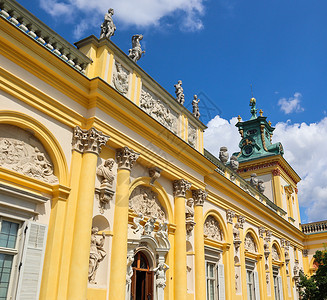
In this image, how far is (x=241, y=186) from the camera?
74.0ft

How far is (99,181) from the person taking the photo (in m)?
11.5

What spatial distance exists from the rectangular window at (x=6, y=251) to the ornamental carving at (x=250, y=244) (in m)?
15.5

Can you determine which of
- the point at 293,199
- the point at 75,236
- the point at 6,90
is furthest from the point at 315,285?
the point at 6,90

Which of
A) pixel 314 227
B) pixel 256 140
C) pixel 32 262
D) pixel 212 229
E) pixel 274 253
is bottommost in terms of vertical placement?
pixel 32 262

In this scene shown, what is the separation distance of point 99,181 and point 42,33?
470 centimetres

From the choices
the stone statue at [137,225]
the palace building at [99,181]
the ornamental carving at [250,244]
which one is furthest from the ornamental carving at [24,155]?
the ornamental carving at [250,244]

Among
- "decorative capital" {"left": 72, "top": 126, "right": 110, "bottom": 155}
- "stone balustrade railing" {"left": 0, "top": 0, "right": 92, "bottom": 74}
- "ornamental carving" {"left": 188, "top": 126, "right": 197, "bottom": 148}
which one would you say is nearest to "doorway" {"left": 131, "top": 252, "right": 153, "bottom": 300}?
"decorative capital" {"left": 72, "top": 126, "right": 110, "bottom": 155}

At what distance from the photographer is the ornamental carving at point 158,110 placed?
13.8m

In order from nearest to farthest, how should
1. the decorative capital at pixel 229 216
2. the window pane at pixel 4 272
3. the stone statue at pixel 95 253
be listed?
the window pane at pixel 4 272 < the stone statue at pixel 95 253 < the decorative capital at pixel 229 216

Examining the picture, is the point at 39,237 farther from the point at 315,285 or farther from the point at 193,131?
the point at 315,285

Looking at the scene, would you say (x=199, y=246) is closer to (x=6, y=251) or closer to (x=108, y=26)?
(x=6, y=251)

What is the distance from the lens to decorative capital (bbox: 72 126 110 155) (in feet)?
36.1

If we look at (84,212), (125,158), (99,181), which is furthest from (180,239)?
(84,212)

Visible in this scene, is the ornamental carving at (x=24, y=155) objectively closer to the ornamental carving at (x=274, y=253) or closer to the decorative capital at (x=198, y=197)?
the decorative capital at (x=198, y=197)
